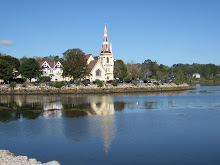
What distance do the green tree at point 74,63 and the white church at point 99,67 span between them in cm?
807

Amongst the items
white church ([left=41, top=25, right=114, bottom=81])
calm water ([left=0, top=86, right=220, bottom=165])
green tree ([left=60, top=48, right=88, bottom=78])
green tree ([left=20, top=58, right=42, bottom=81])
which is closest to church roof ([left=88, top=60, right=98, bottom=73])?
white church ([left=41, top=25, right=114, bottom=81])

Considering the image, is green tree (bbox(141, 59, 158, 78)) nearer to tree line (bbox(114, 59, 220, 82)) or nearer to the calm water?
tree line (bbox(114, 59, 220, 82))

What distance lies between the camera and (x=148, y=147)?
796 inches

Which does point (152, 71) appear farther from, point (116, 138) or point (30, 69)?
point (116, 138)

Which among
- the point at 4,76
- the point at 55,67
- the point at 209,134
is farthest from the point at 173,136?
the point at 55,67

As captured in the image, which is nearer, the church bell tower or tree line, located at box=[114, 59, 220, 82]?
the church bell tower

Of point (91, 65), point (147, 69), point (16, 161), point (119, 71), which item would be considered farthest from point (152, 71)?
point (16, 161)

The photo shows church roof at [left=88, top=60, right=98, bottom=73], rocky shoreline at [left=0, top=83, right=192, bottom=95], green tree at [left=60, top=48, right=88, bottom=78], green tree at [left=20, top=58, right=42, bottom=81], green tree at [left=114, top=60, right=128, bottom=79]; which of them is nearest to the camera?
rocky shoreline at [left=0, top=83, right=192, bottom=95]

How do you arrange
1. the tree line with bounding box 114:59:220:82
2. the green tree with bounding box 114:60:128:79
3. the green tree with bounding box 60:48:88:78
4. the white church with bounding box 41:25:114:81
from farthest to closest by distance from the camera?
the tree line with bounding box 114:59:220:82
the green tree with bounding box 114:60:128:79
the white church with bounding box 41:25:114:81
the green tree with bounding box 60:48:88:78

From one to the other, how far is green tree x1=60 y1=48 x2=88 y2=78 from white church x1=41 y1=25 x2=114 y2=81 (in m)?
8.07

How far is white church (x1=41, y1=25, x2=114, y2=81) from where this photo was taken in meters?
90.8

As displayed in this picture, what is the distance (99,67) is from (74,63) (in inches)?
568

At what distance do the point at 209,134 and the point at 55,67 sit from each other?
262ft

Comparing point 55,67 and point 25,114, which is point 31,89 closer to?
point 55,67
